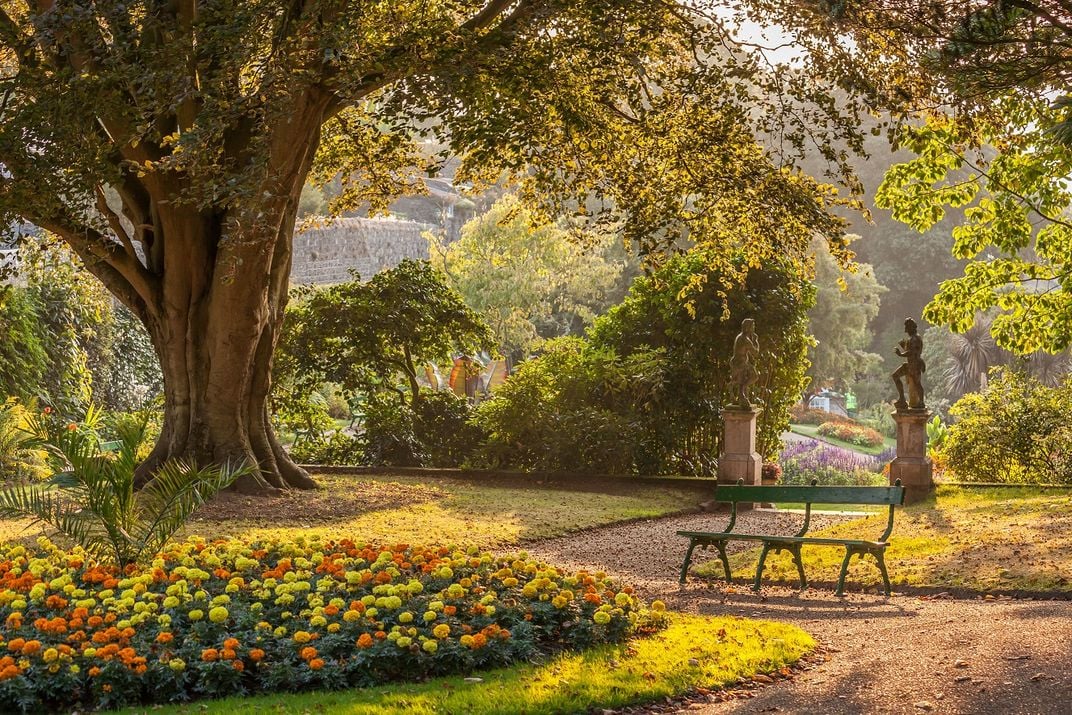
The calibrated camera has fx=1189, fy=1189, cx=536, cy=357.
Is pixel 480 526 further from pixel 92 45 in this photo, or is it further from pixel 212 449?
pixel 92 45

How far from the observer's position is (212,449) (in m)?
13.0

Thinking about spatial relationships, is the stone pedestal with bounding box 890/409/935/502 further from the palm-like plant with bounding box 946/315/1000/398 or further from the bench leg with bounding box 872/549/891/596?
the palm-like plant with bounding box 946/315/1000/398

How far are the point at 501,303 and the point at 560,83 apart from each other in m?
28.4

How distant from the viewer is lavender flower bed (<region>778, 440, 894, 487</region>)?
831 inches

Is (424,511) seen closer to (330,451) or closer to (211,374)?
(211,374)

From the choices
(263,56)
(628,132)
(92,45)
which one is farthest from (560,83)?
(92,45)

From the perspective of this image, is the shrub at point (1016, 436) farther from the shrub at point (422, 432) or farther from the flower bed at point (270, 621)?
the flower bed at point (270, 621)

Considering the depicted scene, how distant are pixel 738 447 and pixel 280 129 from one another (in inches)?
295

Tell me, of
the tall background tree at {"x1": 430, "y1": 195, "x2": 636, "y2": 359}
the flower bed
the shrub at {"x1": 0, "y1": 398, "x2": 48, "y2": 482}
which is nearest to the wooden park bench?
the flower bed

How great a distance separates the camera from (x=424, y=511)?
13.2 metres

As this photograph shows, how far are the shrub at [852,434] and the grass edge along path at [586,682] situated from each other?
29.8 m

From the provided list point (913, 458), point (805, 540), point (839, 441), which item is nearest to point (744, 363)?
point (913, 458)

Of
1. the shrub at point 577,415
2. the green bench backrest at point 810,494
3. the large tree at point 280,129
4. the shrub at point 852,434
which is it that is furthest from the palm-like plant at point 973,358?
the green bench backrest at point 810,494

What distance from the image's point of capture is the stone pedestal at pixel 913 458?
15031 millimetres
